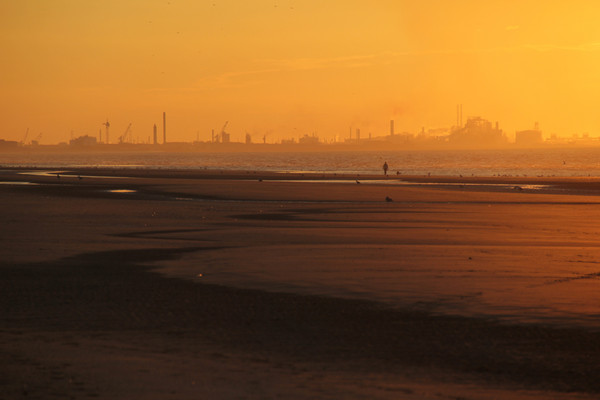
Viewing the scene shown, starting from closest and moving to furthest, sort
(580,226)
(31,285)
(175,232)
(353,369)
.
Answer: (353,369) < (31,285) < (175,232) < (580,226)

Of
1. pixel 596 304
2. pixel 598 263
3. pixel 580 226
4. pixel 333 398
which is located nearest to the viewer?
pixel 333 398

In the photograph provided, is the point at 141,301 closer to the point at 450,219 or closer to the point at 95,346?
the point at 95,346

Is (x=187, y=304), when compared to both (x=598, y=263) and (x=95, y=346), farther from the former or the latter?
(x=598, y=263)

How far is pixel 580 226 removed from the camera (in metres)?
32.0

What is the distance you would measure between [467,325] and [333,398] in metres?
4.77

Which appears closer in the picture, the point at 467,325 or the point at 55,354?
the point at 55,354

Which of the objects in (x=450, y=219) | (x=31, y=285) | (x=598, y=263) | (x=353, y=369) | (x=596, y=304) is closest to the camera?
(x=353, y=369)

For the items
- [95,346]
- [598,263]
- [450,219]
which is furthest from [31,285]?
[450,219]

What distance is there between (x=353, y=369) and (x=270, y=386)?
1410mm

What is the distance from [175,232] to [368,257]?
9.73 m

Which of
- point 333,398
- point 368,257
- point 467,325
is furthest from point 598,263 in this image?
point 333,398

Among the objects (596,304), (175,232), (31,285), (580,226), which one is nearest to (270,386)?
(596,304)

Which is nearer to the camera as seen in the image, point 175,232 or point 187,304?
point 187,304

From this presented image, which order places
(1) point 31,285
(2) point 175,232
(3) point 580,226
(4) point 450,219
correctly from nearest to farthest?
(1) point 31,285, (2) point 175,232, (3) point 580,226, (4) point 450,219
